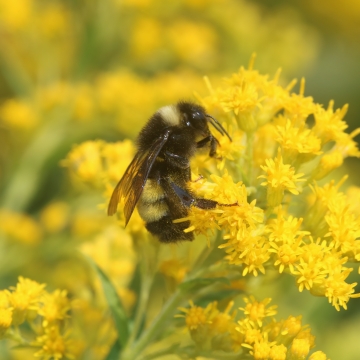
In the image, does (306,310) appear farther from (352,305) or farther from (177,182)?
(177,182)

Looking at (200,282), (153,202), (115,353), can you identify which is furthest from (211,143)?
(115,353)

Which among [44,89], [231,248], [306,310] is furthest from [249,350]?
[44,89]

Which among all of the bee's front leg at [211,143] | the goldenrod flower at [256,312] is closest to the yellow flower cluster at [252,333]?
the goldenrod flower at [256,312]

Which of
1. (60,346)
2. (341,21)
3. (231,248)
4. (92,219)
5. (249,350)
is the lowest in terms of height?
(92,219)

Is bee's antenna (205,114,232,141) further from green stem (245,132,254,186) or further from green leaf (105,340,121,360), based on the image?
green leaf (105,340,121,360)

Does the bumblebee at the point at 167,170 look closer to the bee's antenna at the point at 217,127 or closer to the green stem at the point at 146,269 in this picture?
the bee's antenna at the point at 217,127

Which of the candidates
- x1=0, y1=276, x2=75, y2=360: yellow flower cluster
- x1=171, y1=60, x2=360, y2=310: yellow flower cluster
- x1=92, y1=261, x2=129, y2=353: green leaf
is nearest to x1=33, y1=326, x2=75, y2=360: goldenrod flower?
x1=0, y1=276, x2=75, y2=360: yellow flower cluster

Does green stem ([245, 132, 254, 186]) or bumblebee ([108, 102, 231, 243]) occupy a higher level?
green stem ([245, 132, 254, 186])
